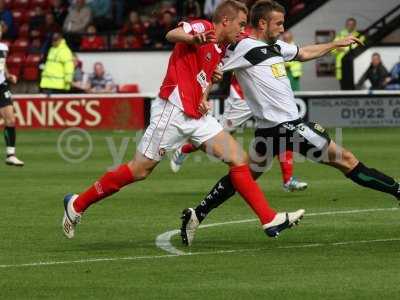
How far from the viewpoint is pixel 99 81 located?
3189cm

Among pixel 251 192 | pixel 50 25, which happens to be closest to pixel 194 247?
pixel 251 192

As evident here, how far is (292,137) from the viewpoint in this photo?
11.4 metres

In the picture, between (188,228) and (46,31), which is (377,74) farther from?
(188,228)

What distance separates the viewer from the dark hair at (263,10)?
11.5m

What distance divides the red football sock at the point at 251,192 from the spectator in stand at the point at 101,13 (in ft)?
79.7

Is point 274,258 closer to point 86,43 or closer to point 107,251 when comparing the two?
point 107,251

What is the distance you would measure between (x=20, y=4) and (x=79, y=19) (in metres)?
3.14

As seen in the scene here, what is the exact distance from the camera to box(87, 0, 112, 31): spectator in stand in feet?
114

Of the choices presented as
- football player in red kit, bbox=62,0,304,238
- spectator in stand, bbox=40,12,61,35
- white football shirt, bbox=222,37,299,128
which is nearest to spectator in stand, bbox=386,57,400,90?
spectator in stand, bbox=40,12,61,35

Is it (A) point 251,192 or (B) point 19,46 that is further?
(B) point 19,46

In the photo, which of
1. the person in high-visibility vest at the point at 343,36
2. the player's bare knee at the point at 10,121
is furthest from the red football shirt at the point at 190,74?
the person in high-visibility vest at the point at 343,36

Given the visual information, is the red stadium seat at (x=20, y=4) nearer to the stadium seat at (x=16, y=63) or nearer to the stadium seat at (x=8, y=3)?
the stadium seat at (x=8, y=3)

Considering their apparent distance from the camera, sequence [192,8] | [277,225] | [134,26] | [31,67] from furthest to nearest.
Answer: [31,67] → [134,26] → [192,8] → [277,225]

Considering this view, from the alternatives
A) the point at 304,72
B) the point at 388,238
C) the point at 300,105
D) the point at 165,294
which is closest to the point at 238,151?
the point at 388,238
